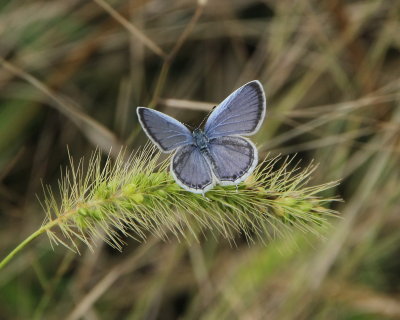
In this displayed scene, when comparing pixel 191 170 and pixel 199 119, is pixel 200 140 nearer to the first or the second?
pixel 191 170

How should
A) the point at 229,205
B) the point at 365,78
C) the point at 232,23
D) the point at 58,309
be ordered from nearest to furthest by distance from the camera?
the point at 229,205
the point at 58,309
the point at 365,78
the point at 232,23

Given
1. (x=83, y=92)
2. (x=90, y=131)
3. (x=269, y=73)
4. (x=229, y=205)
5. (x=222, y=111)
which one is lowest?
(x=229, y=205)

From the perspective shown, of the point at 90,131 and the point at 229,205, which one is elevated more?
the point at 90,131

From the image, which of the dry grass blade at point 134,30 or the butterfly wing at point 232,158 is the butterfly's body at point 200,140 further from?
the dry grass blade at point 134,30

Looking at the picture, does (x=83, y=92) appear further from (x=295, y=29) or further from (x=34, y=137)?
(x=295, y=29)

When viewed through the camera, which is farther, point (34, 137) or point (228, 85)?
point (228, 85)

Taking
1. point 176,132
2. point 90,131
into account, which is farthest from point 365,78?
point 176,132

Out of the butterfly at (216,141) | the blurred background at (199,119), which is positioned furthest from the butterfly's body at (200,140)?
the blurred background at (199,119)

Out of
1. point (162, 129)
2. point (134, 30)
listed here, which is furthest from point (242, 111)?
point (134, 30)
